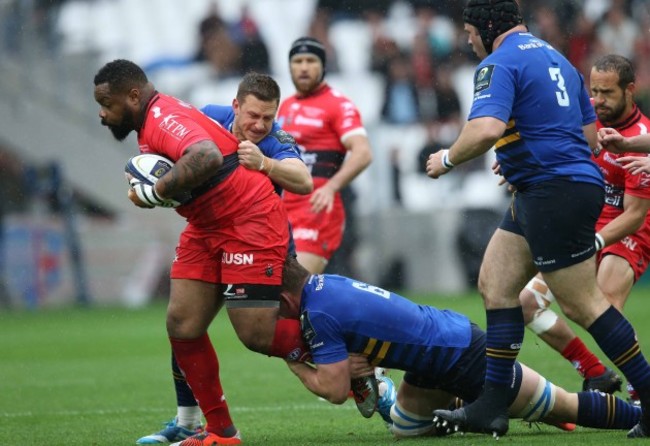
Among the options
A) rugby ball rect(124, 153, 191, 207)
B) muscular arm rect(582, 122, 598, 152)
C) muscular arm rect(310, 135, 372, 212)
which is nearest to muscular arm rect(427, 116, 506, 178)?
muscular arm rect(582, 122, 598, 152)

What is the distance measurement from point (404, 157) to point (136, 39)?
18.1 feet

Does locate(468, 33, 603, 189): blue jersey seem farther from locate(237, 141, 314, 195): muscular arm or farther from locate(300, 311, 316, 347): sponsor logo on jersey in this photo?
locate(300, 311, 316, 347): sponsor logo on jersey

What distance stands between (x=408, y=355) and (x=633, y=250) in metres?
2.62

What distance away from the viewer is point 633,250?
820cm

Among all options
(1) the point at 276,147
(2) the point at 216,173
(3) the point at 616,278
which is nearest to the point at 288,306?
(2) the point at 216,173

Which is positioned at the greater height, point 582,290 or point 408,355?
point 582,290

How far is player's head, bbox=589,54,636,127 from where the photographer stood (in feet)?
24.5

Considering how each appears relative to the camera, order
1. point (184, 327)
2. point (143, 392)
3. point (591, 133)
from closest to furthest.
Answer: point (184, 327) < point (591, 133) < point (143, 392)

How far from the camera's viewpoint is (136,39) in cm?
2091

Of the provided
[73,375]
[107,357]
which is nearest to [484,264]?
[73,375]

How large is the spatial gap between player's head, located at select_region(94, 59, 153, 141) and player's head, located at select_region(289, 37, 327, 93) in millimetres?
3804

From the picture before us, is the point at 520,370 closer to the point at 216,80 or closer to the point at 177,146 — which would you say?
the point at 177,146

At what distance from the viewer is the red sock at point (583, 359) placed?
7793 millimetres

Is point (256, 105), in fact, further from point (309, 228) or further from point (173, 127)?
point (309, 228)
